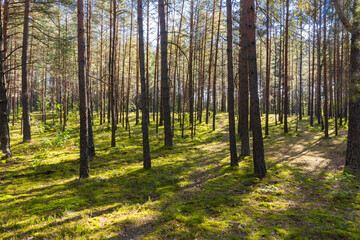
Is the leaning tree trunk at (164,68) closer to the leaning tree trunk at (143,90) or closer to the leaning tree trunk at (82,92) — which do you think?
the leaning tree trunk at (143,90)

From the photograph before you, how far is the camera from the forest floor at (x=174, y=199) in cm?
429

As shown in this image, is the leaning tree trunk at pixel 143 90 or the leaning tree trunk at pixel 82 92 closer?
the leaning tree trunk at pixel 82 92

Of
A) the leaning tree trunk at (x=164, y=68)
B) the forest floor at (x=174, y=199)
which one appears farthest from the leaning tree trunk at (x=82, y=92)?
the leaning tree trunk at (x=164, y=68)

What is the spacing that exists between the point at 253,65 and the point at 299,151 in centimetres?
829

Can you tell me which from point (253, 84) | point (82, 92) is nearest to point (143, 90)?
point (82, 92)

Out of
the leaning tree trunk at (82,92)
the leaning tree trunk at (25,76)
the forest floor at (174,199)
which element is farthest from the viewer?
the leaning tree trunk at (25,76)

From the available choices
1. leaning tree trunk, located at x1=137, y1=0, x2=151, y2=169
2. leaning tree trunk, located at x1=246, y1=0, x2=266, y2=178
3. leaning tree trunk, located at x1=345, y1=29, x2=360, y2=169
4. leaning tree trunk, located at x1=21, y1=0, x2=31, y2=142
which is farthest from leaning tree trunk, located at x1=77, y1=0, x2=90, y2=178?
leaning tree trunk, located at x1=345, y1=29, x2=360, y2=169

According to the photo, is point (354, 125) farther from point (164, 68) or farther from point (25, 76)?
point (25, 76)

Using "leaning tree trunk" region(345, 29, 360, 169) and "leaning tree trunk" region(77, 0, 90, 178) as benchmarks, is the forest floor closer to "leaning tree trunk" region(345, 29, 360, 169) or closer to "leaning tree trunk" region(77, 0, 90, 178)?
"leaning tree trunk" region(77, 0, 90, 178)

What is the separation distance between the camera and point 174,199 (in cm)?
600

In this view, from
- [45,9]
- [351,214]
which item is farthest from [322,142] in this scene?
[45,9]

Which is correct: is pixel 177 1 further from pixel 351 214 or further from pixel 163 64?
pixel 351 214

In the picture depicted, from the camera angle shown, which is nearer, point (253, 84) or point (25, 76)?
point (253, 84)

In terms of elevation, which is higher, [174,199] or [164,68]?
[164,68]
